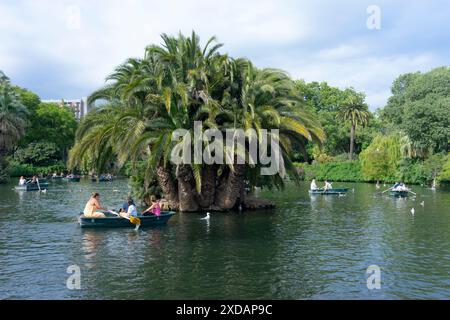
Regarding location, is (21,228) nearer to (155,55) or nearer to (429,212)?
(155,55)

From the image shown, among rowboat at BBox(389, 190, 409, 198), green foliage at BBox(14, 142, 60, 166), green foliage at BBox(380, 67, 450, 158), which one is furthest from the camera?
green foliage at BBox(14, 142, 60, 166)

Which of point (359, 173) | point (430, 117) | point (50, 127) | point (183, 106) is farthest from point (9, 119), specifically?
point (430, 117)

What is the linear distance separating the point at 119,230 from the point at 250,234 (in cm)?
662

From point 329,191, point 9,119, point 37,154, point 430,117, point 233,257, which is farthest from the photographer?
point 37,154

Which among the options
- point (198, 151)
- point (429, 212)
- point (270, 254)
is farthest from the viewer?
point (429, 212)

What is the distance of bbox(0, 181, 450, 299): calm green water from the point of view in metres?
13.9

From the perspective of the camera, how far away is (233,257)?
17906 millimetres

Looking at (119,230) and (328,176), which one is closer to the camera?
(119,230)

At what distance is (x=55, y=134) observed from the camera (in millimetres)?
98438

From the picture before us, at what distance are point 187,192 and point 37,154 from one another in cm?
7180

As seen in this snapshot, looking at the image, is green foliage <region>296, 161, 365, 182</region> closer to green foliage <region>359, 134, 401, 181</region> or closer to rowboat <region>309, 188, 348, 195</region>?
green foliage <region>359, 134, 401, 181</region>

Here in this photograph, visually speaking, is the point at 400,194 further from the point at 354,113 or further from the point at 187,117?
the point at 354,113

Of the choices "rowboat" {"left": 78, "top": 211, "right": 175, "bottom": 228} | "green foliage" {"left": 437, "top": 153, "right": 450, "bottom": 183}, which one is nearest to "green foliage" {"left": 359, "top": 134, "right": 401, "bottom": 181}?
"green foliage" {"left": 437, "top": 153, "right": 450, "bottom": 183}
